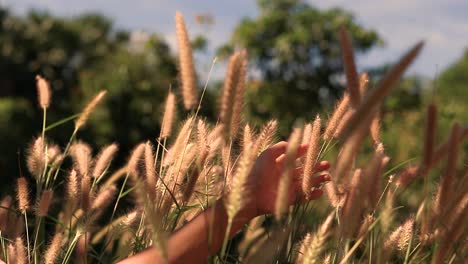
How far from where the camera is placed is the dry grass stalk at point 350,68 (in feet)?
4.21

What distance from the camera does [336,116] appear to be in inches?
68.6

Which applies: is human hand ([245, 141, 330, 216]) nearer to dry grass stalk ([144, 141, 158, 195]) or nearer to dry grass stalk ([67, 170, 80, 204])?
dry grass stalk ([144, 141, 158, 195])

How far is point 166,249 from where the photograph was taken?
3.84ft

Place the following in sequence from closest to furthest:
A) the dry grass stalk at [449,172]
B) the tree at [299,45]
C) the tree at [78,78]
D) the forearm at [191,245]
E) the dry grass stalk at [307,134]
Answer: the dry grass stalk at [449,172]
the forearm at [191,245]
the dry grass stalk at [307,134]
the tree at [78,78]
the tree at [299,45]

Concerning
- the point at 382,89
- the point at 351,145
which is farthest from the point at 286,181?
the point at 382,89

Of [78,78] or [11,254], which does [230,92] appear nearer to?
[11,254]

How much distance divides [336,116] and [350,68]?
0.45 m

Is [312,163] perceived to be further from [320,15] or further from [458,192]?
[320,15]

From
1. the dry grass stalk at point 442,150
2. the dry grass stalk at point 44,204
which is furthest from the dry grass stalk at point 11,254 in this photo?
the dry grass stalk at point 442,150

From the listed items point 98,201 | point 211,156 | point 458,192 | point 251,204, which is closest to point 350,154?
point 458,192

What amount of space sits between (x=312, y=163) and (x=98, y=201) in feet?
2.29

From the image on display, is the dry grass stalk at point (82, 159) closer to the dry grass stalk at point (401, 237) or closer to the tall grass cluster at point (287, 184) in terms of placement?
the tall grass cluster at point (287, 184)

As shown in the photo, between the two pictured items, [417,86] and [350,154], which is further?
[417,86]

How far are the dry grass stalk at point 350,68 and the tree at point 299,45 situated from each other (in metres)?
9.74
